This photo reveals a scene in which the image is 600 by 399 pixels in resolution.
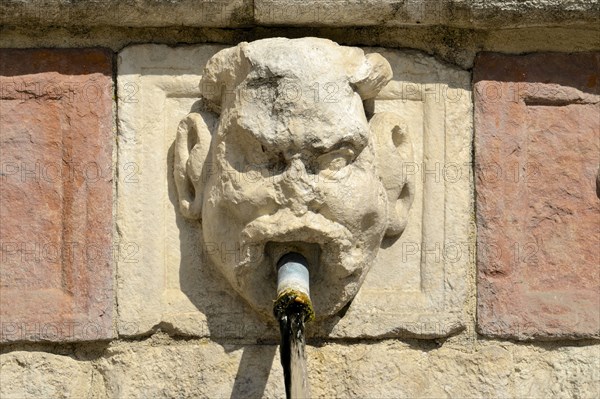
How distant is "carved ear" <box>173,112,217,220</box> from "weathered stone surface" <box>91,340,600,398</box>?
343 millimetres

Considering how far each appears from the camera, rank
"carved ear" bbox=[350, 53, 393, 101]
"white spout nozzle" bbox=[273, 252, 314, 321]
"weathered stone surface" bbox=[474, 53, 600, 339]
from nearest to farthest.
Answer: "white spout nozzle" bbox=[273, 252, 314, 321], "carved ear" bbox=[350, 53, 393, 101], "weathered stone surface" bbox=[474, 53, 600, 339]

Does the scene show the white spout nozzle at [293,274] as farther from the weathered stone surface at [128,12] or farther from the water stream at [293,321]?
the weathered stone surface at [128,12]

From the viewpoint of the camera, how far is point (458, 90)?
3768 mm

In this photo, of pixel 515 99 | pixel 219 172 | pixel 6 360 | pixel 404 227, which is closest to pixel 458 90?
pixel 515 99

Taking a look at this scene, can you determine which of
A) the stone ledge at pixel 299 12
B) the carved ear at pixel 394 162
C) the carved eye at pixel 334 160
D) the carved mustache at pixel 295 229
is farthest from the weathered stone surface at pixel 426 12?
the carved mustache at pixel 295 229

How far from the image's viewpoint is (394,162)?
366cm

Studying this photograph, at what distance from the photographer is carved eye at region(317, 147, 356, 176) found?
350 cm

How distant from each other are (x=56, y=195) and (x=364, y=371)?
34.3 inches

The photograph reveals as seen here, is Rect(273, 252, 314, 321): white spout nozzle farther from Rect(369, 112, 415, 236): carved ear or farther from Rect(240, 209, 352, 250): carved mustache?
Rect(369, 112, 415, 236): carved ear

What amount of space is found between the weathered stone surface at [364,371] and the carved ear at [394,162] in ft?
1.03

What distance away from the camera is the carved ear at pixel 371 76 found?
3.58 m

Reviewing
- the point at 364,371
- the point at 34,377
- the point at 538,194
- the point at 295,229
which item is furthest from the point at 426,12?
the point at 34,377

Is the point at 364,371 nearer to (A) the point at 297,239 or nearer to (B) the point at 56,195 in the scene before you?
(A) the point at 297,239

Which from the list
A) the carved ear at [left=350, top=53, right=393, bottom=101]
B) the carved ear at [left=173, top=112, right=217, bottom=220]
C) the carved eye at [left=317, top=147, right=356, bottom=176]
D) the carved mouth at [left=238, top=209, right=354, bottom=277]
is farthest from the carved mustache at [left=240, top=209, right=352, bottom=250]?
the carved ear at [left=350, top=53, right=393, bottom=101]
